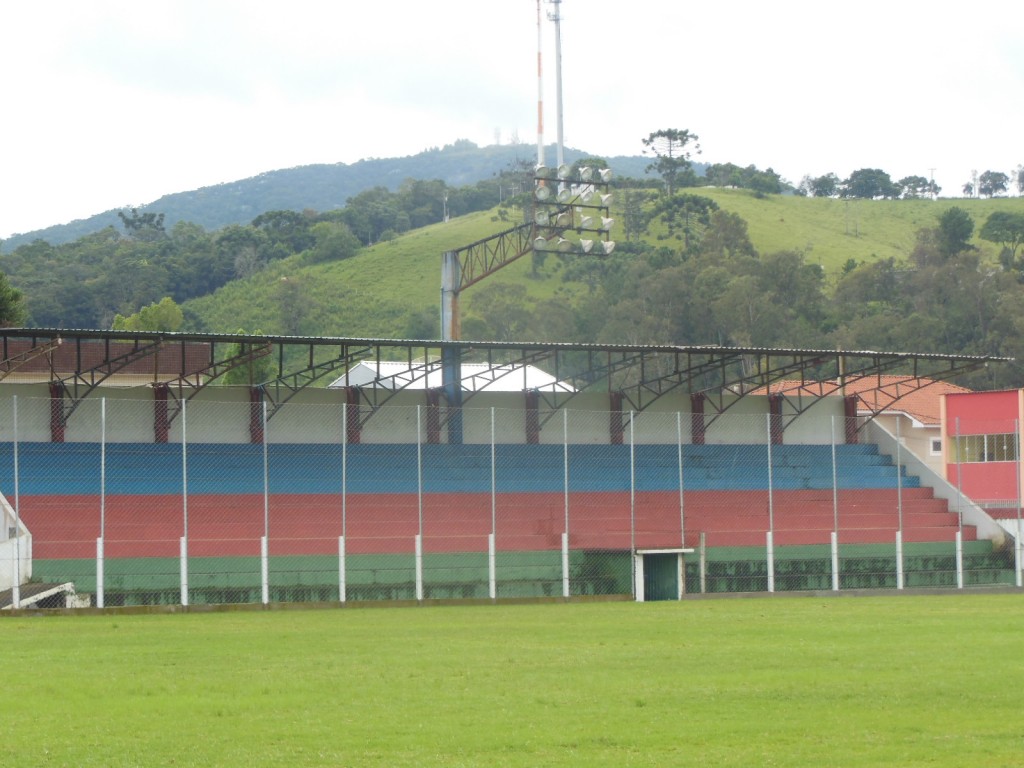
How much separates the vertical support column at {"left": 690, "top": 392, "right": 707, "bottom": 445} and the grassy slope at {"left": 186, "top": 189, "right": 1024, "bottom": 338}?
202 ft

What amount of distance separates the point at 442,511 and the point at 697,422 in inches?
462

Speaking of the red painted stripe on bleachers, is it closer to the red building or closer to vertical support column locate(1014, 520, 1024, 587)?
vertical support column locate(1014, 520, 1024, 587)

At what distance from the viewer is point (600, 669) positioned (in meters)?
16.0

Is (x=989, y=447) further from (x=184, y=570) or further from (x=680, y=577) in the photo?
(x=184, y=570)

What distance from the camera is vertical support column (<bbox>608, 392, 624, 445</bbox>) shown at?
40719 millimetres

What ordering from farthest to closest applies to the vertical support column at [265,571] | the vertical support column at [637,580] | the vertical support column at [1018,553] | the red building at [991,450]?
the red building at [991,450], the vertical support column at [1018,553], the vertical support column at [637,580], the vertical support column at [265,571]

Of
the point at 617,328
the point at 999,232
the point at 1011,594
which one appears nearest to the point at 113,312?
the point at 617,328

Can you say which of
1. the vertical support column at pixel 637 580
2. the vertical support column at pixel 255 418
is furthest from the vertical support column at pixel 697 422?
the vertical support column at pixel 255 418

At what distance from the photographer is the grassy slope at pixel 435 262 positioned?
358ft

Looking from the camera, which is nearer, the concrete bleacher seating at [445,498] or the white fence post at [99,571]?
the white fence post at [99,571]

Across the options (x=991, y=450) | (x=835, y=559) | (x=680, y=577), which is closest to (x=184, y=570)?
(x=680, y=577)

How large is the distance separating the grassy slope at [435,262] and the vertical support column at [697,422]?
6142cm

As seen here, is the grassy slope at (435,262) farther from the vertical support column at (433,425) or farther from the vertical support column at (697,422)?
the vertical support column at (433,425)

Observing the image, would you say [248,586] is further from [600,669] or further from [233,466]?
[600,669]
